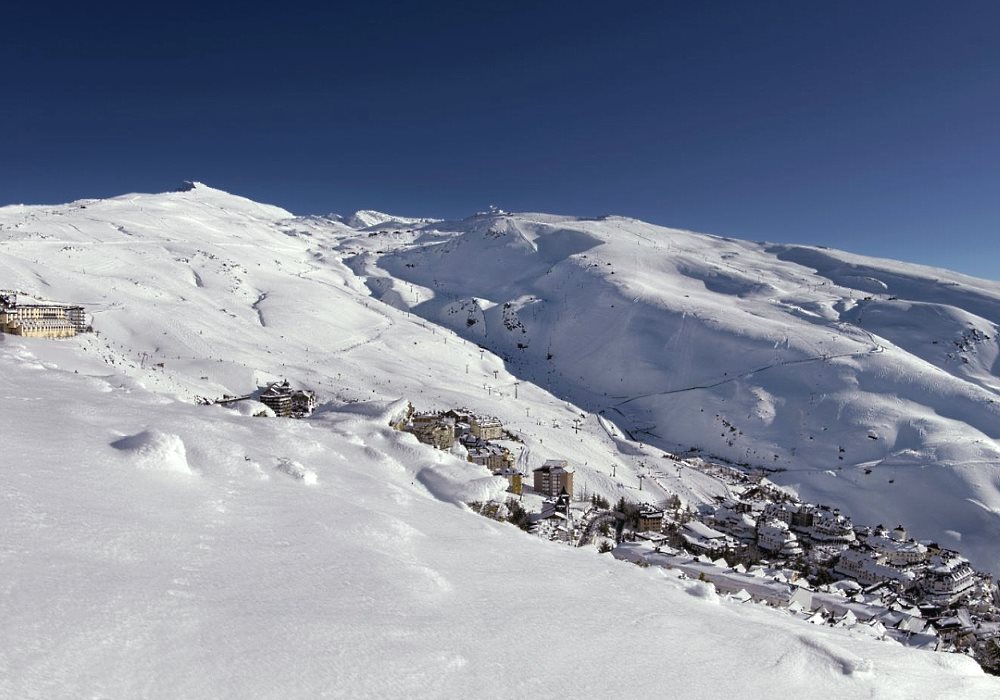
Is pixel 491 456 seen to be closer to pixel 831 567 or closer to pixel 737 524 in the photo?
pixel 737 524

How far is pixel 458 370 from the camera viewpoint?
4427 inches

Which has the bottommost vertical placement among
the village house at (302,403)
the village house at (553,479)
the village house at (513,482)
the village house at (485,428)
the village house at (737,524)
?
the village house at (737,524)

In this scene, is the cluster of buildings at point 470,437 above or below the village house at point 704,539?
above

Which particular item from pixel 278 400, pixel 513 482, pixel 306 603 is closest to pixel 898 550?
pixel 513 482

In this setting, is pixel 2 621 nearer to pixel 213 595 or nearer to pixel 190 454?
pixel 213 595

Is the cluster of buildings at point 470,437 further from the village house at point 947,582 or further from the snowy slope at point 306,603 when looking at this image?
the village house at point 947,582

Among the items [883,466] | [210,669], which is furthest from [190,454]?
[883,466]

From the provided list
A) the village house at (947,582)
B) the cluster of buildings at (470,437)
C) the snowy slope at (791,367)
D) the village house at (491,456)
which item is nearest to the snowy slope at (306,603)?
the cluster of buildings at (470,437)

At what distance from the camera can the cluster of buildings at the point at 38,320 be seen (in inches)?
2124

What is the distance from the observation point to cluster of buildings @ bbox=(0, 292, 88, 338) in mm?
53959

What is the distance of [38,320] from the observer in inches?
2336

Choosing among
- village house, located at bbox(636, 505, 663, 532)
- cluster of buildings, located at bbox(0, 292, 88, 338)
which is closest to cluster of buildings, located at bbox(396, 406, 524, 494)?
village house, located at bbox(636, 505, 663, 532)

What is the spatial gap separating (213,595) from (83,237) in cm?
19051

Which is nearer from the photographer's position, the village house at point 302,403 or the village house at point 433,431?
the village house at point 433,431
